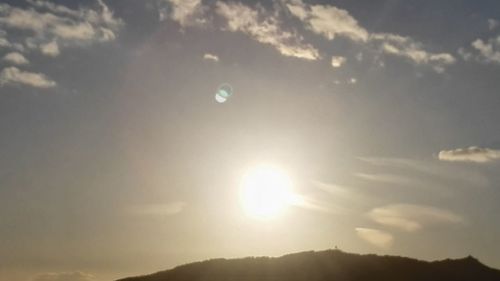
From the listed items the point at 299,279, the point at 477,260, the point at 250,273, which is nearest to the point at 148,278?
the point at 250,273

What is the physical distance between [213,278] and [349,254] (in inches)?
574

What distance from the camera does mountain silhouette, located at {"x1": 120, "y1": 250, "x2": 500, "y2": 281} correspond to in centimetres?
7819

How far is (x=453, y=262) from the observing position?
81.6m

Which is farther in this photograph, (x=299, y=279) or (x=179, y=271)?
(x=179, y=271)

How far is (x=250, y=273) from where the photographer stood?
80188mm

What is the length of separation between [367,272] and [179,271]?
20.1m

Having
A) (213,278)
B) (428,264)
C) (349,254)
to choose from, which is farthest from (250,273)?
(428,264)

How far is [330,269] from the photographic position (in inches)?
3108

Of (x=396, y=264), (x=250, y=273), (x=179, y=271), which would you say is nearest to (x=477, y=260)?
(x=396, y=264)

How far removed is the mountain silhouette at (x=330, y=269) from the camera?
78.2m

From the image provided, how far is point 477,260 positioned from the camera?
8262 cm

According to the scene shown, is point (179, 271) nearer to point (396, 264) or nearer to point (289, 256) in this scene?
point (289, 256)

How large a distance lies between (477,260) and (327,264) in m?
16.5

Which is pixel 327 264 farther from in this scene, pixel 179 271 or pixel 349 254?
pixel 179 271
